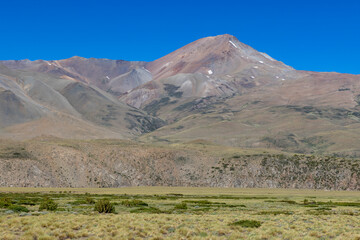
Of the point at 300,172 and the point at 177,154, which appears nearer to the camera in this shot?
the point at 300,172

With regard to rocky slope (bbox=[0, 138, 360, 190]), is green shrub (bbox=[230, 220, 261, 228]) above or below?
below

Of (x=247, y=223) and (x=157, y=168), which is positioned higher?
(x=157, y=168)

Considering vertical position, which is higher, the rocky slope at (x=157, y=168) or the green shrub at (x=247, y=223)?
the rocky slope at (x=157, y=168)

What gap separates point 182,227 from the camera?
2845 centimetres

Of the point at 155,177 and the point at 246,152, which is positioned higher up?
the point at 246,152

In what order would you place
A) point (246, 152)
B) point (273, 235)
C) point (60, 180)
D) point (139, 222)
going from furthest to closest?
1. point (246, 152)
2. point (60, 180)
3. point (139, 222)
4. point (273, 235)

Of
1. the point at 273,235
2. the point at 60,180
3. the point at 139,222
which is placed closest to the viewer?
the point at 273,235

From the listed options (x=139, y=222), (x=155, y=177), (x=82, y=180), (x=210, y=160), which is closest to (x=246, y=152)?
(x=210, y=160)

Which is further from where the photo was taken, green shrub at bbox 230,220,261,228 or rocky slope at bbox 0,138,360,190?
rocky slope at bbox 0,138,360,190

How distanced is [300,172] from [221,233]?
369 feet

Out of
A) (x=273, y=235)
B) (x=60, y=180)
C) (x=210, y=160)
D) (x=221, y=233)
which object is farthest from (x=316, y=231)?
(x=210, y=160)

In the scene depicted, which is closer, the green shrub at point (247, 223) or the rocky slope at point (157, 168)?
the green shrub at point (247, 223)

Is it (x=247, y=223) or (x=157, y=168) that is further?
(x=157, y=168)

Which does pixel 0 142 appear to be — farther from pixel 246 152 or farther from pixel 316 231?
pixel 316 231
